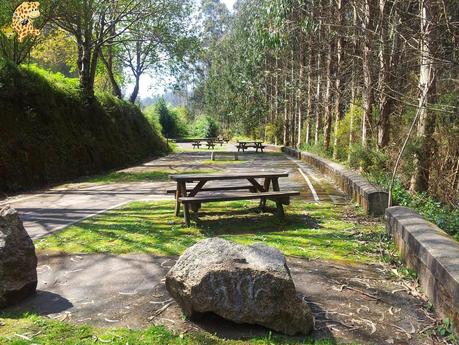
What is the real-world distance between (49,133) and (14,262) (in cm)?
1152

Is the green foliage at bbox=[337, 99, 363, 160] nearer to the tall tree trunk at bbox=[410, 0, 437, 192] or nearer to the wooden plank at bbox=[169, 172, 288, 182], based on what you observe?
the tall tree trunk at bbox=[410, 0, 437, 192]

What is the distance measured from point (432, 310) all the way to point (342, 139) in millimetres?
15596

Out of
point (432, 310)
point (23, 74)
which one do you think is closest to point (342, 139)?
point (23, 74)

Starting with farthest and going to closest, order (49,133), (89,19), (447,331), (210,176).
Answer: (89,19)
(49,133)
(210,176)
(447,331)

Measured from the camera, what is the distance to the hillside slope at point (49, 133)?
13125mm

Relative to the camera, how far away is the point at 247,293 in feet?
12.8

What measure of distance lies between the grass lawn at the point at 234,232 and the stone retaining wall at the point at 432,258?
0.57 meters

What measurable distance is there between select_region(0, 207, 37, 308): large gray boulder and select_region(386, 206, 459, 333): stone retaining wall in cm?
411

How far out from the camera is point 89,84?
65.7 ft

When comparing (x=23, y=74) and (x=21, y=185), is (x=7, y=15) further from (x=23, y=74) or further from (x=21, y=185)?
(x=21, y=185)

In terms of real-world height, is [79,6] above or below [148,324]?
above

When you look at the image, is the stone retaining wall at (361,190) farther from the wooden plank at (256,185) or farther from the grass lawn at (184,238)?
Answer: the wooden plank at (256,185)

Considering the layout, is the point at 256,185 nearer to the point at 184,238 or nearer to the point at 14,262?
the point at 184,238

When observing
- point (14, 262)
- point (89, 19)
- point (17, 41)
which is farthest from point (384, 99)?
point (17, 41)
